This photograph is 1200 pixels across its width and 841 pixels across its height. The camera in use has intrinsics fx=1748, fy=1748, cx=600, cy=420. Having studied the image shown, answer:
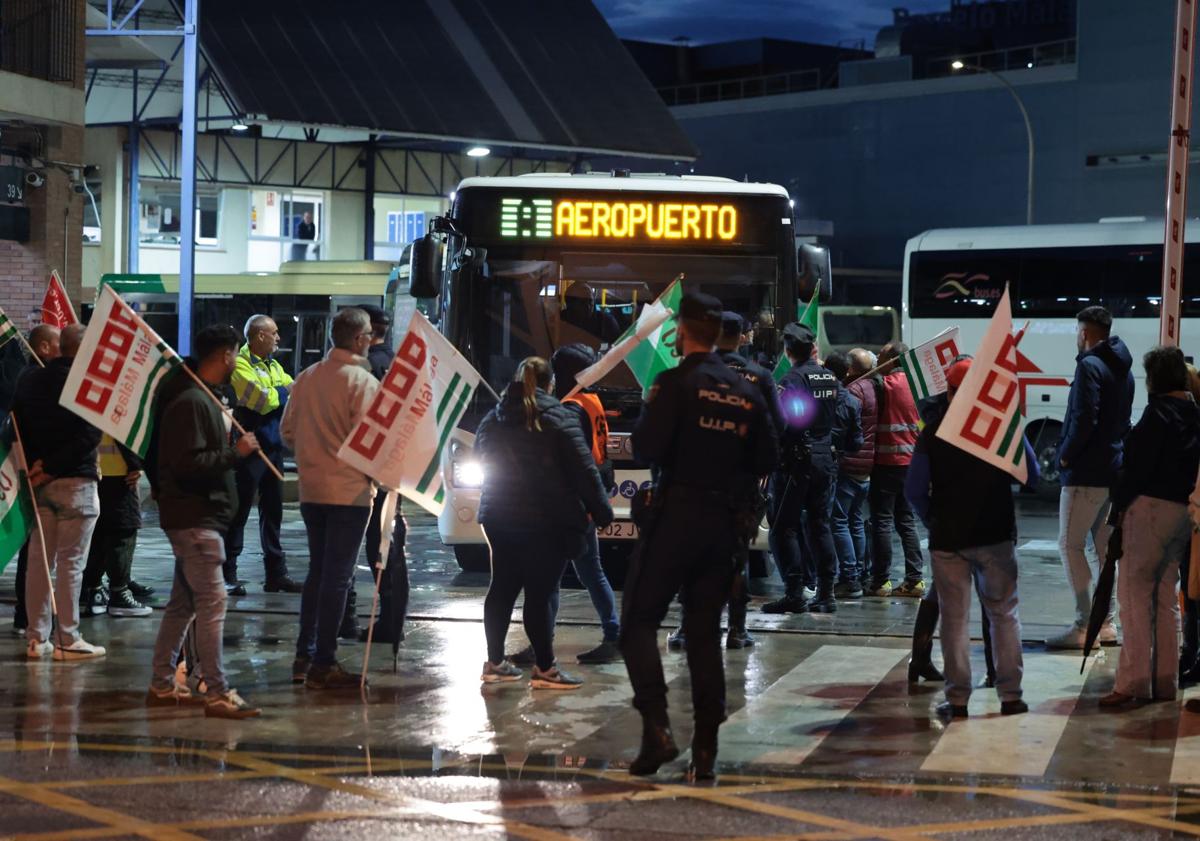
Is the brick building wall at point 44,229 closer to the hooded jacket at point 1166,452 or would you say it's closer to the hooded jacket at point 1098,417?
the hooded jacket at point 1098,417

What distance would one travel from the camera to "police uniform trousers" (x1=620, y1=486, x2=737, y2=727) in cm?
688

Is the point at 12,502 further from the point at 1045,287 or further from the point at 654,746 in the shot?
the point at 1045,287

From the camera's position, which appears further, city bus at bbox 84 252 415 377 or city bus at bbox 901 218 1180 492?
city bus at bbox 84 252 415 377

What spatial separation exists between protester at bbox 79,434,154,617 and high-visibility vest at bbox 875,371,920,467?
5.08m

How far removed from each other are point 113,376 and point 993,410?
4.20 metres

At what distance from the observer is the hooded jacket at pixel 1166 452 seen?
8.33 m

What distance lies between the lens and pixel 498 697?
8523mm

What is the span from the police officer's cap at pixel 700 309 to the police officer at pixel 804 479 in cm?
410

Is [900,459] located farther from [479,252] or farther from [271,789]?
[271,789]

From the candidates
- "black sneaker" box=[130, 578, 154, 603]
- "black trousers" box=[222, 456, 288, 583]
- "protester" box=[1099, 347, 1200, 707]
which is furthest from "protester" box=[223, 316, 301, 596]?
"protester" box=[1099, 347, 1200, 707]

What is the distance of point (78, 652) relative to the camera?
31.1 feet

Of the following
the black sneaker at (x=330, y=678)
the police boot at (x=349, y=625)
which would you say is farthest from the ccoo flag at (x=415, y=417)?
the police boot at (x=349, y=625)

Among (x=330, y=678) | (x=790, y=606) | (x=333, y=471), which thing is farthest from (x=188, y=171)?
(x=330, y=678)

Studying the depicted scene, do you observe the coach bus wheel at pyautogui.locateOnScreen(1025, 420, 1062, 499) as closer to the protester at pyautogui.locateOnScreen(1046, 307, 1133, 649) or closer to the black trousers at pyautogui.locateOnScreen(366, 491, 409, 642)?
the protester at pyautogui.locateOnScreen(1046, 307, 1133, 649)
